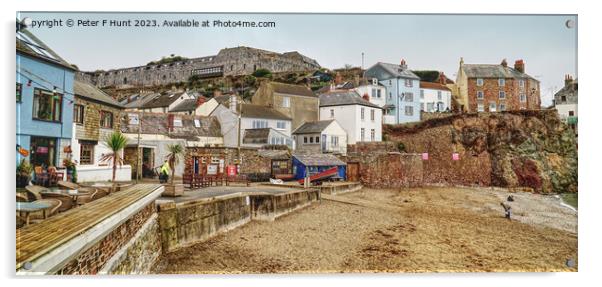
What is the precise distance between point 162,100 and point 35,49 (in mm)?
1826

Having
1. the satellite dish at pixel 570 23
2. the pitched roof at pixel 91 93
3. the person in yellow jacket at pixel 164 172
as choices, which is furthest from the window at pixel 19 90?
the satellite dish at pixel 570 23

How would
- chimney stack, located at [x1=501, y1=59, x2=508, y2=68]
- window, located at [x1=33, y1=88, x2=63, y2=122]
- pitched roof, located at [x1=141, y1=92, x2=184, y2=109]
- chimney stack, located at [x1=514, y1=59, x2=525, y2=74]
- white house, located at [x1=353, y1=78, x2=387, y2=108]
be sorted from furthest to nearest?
white house, located at [x1=353, y1=78, x2=387, y2=108] → chimney stack, located at [x1=501, y1=59, x2=508, y2=68] → chimney stack, located at [x1=514, y1=59, x2=525, y2=74] → pitched roof, located at [x1=141, y1=92, x2=184, y2=109] → window, located at [x1=33, y1=88, x2=63, y2=122]

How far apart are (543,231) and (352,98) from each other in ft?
23.4

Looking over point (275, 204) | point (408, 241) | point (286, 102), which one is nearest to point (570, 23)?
point (408, 241)

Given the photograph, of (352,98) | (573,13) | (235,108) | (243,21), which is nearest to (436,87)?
(352,98)

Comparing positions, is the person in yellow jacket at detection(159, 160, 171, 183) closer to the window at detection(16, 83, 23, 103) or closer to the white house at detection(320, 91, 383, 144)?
the window at detection(16, 83, 23, 103)

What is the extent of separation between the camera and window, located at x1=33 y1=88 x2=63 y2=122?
487 centimetres

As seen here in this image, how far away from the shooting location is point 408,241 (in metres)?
6.05

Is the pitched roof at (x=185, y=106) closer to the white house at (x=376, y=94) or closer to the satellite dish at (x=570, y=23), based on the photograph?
the satellite dish at (x=570, y=23)

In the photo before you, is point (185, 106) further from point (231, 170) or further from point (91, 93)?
point (91, 93)

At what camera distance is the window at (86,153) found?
17.0ft

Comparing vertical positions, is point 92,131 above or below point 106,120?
below

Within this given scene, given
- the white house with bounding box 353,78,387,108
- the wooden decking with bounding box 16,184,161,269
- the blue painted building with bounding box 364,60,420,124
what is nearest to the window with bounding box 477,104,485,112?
the blue painted building with bounding box 364,60,420,124

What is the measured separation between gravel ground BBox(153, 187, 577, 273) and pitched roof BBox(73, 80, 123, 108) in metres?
2.35
